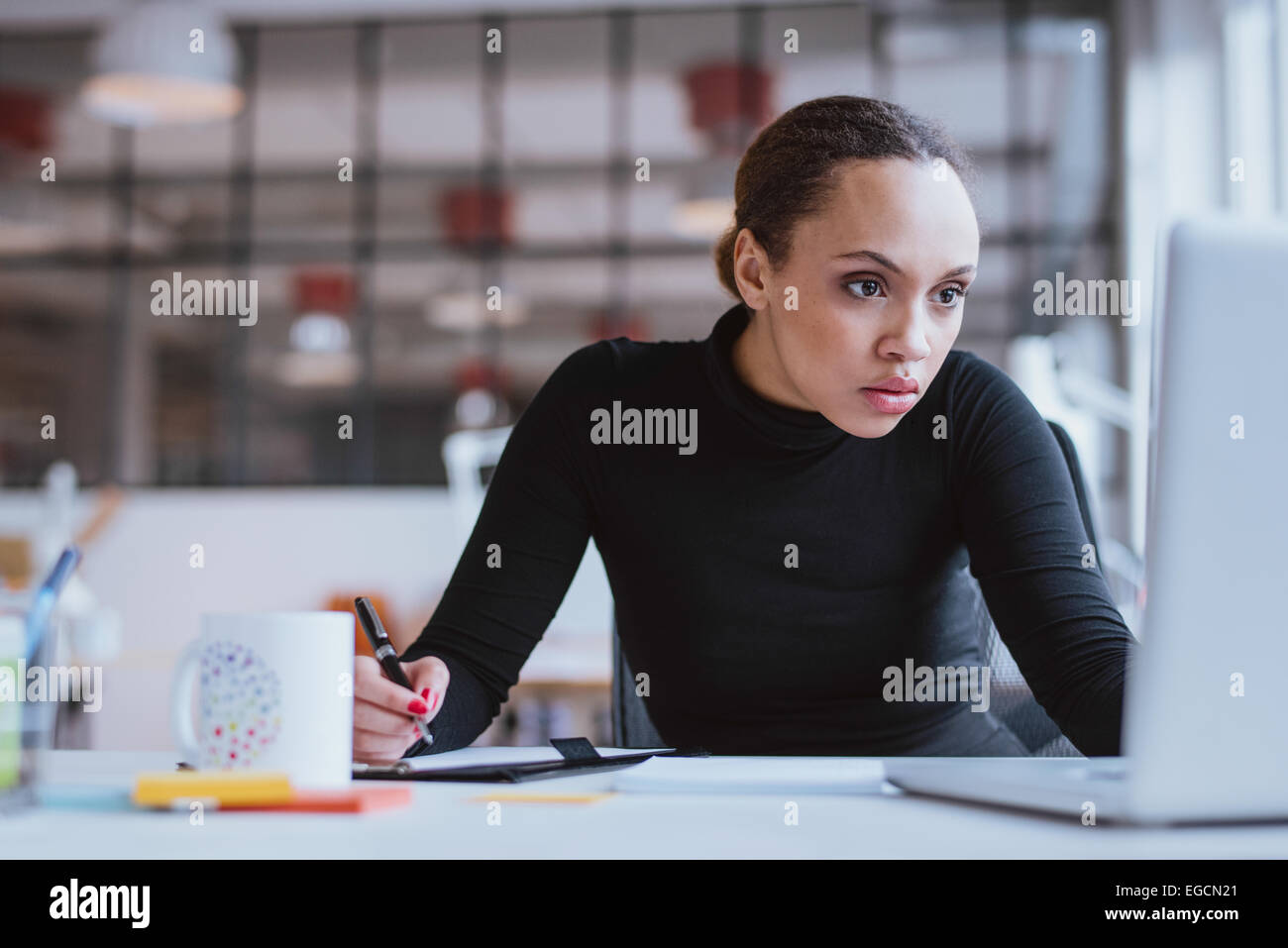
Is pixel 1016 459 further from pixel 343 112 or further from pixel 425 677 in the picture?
pixel 343 112

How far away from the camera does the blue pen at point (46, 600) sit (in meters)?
0.75

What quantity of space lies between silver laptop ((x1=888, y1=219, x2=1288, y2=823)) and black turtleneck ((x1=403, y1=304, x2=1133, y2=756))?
0.80 meters

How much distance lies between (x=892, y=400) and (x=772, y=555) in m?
0.24

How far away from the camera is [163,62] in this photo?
13.8 feet

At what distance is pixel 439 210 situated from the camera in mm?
Answer: 7555

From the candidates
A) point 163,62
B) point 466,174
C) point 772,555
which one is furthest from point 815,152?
point 466,174

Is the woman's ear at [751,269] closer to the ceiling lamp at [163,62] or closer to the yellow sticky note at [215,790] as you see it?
the yellow sticky note at [215,790]

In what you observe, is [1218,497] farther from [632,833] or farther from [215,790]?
[215,790]

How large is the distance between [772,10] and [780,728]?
577 cm

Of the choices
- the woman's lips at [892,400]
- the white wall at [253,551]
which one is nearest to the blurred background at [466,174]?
the white wall at [253,551]

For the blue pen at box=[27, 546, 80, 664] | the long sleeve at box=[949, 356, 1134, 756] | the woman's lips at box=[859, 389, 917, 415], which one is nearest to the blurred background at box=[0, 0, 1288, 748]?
the long sleeve at box=[949, 356, 1134, 756]

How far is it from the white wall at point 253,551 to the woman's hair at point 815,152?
5145 mm

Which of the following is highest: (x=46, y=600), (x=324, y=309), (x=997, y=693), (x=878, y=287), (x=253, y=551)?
(x=324, y=309)

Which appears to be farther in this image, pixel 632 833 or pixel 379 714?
pixel 379 714
